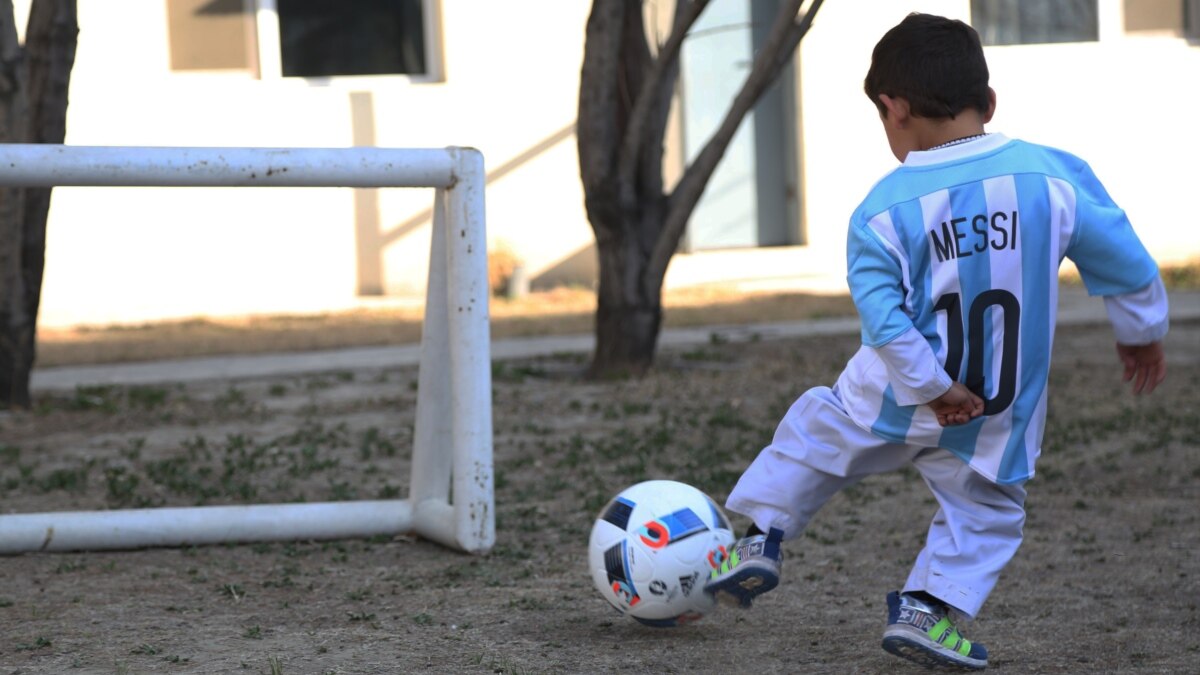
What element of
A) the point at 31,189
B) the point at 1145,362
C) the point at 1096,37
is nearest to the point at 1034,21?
the point at 1096,37

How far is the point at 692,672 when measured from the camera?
10.1 ft

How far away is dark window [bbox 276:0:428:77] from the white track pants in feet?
30.0

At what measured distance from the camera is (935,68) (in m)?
2.89

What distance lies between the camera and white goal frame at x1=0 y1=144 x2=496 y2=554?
12.6 ft

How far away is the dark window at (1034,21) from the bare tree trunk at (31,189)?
347 inches

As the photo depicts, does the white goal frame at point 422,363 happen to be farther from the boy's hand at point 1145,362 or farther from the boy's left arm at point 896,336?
the boy's hand at point 1145,362

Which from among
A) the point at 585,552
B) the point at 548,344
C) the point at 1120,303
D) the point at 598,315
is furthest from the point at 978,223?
the point at 548,344

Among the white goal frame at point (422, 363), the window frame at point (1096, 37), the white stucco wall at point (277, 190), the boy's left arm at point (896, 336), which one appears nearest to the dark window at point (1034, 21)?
the window frame at point (1096, 37)

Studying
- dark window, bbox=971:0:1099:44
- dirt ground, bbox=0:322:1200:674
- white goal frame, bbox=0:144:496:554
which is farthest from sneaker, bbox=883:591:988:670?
dark window, bbox=971:0:1099:44

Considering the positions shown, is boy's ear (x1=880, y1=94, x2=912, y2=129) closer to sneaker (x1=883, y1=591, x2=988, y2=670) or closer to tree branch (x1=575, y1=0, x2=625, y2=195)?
sneaker (x1=883, y1=591, x2=988, y2=670)

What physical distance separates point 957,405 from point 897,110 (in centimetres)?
60

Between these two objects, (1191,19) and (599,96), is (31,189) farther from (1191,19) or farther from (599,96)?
(1191,19)

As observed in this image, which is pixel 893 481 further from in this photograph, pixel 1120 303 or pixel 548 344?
pixel 548 344

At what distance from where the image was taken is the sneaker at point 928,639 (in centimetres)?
294
